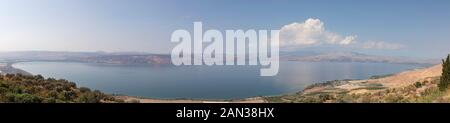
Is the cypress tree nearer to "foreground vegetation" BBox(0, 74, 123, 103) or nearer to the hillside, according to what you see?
the hillside

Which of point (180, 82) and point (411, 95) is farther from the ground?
Answer: point (411, 95)

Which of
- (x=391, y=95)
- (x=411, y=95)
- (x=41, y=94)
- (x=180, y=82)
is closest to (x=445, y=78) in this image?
(x=411, y=95)

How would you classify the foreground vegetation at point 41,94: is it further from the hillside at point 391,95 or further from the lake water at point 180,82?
the lake water at point 180,82

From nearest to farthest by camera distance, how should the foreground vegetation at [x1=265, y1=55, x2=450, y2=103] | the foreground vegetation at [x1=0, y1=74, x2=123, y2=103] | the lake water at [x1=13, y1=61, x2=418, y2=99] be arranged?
the foreground vegetation at [x1=0, y1=74, x2=123, y2=103]
the foreground vegetation at [x1=265, y1=55, x2=450, y2=103]
the lake water at [x1=13, y1=61, x2=418, y2=99]

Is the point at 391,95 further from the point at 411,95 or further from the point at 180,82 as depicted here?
the point at 180,82

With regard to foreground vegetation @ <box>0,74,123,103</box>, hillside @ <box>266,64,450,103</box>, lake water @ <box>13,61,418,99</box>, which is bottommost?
lake water @ <box>13,61,418,99</box>

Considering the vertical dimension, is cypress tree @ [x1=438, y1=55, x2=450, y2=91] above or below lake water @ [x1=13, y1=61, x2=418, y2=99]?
above

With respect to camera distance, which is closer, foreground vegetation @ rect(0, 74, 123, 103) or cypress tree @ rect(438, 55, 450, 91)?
foreground vegetation @ rect(0, 74, 123, 103)

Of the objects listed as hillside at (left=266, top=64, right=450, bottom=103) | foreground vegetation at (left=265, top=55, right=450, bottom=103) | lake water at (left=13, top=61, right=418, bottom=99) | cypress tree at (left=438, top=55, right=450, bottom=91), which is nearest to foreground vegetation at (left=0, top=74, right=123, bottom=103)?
foreground vegetation at (left=265, top=55, right=450, bottom=103)

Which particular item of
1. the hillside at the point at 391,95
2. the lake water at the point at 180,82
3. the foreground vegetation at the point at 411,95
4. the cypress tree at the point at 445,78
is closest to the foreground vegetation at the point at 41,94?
the foreground vegetation at the point at 411,95
